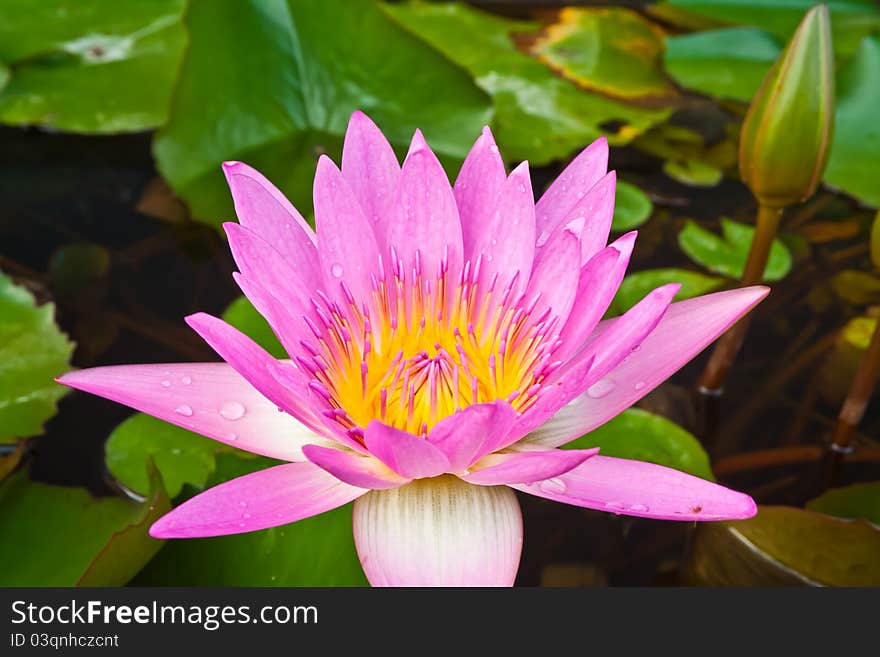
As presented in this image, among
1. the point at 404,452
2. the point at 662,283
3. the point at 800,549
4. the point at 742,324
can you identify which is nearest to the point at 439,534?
the point at 404,452

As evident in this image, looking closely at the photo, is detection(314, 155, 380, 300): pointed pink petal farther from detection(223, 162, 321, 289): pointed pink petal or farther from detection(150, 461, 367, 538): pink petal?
detection(150, 461, 367, 538): pink petal

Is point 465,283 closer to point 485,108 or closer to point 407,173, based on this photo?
point 407,173

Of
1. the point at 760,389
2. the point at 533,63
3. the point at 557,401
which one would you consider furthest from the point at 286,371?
the point at 533,63

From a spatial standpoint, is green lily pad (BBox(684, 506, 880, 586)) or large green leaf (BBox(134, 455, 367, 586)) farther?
green lily pad (BBox(684, 506, 880, 586))

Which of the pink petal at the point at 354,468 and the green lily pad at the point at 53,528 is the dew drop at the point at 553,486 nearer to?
the pink petal at the point at 354,468

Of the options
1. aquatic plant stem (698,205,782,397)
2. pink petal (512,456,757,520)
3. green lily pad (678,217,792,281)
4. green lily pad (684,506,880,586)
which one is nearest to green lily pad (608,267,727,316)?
green lily pad (678,217,792,281)

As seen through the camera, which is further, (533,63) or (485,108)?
(533,63)

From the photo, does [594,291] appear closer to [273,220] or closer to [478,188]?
[478,188]
